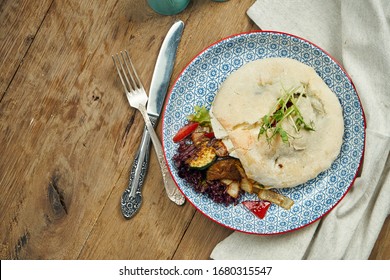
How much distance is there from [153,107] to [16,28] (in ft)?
2.75

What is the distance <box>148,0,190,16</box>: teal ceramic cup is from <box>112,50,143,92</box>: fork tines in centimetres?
27

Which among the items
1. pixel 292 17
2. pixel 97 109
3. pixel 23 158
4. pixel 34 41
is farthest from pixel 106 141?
pixel 292 17

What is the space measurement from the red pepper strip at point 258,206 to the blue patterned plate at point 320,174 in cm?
2

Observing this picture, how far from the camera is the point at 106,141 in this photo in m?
2.70

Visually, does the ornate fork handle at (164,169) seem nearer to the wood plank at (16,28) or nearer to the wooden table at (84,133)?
the wooden table at (84,133)

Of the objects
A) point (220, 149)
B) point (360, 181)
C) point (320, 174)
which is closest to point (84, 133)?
point (220, 149)

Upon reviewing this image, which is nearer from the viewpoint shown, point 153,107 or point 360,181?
point 360,181

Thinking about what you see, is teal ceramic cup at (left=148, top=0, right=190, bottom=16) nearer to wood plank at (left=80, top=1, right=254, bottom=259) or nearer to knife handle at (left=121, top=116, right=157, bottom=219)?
wood plank at (left=80, top=1, right=254, bottom=259)

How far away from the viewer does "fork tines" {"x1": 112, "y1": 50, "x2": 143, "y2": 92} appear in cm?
263

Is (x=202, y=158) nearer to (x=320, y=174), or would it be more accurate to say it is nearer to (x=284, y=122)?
(x=284, y=122)

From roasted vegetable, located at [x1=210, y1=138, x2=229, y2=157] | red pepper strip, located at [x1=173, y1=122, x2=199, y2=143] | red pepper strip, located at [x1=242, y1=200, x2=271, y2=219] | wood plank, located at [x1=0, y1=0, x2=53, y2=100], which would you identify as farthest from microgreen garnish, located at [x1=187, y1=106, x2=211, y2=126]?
wood plank, located at [x1=0, y1=0, x2=53, y2=100]

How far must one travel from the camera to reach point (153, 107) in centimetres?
262

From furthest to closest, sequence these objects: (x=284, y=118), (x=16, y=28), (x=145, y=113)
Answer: (x=16, y=28) → (x=145, y=113) → (x=284, y=118)

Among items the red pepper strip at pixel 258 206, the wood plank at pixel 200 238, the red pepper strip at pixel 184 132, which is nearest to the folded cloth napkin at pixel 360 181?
the wood plank at pixel 200 238
